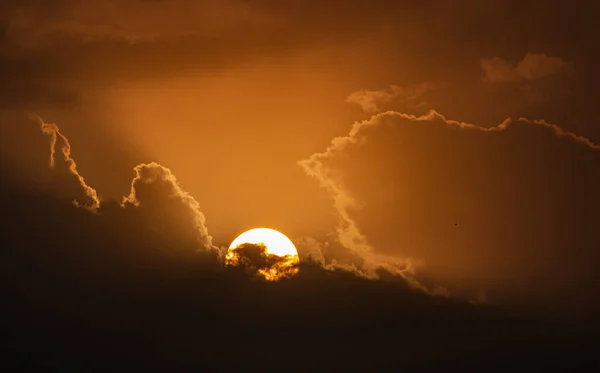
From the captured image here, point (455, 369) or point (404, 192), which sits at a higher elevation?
point (404, 192)

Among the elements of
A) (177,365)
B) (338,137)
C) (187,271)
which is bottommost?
(177,365)

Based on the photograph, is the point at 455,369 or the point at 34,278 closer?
the point at 455,369

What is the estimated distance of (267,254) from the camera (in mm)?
18578

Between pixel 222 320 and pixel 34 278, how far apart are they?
567 centimetres

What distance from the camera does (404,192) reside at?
18.7 m

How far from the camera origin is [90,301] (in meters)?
19.5

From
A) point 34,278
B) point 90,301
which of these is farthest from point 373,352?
point 34,278

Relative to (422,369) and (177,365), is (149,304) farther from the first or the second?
(422,369)

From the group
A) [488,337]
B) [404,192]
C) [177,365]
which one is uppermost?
[404,192]

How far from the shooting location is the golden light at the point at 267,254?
60.8 feet

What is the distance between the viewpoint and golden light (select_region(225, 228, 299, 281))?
18.5 m

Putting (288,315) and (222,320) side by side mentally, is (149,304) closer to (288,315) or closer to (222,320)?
(222,320)

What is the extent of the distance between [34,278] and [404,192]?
11014mm

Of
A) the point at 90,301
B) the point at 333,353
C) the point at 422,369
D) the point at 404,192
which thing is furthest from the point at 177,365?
the point at 404,192
